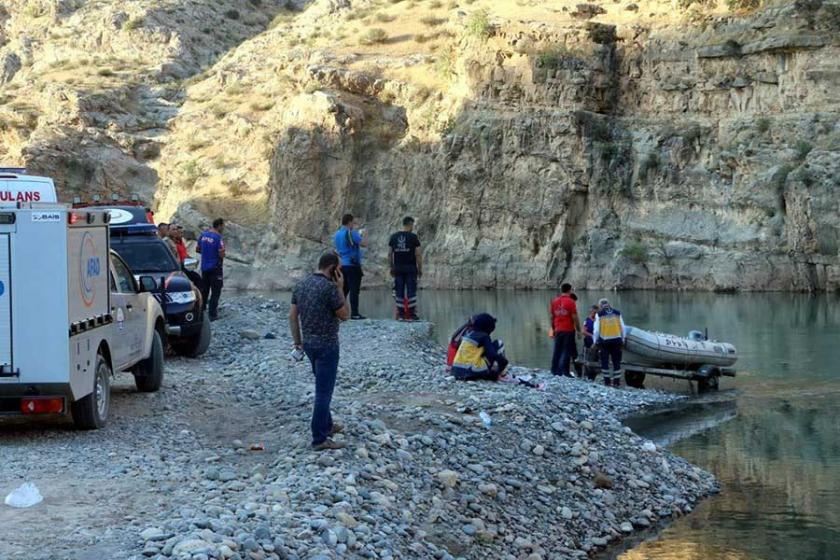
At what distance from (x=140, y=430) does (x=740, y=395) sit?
12399 millimetres

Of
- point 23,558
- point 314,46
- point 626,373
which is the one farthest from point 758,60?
point 23,558

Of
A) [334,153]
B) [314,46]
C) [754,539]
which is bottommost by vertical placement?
[754,539]

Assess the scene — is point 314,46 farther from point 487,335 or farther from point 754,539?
point 754,539

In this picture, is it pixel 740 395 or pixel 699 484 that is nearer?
pixel 699 484

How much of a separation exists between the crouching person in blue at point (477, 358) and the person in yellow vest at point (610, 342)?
4834 millimetres

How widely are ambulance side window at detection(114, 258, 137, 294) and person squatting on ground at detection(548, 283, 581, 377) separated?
859 cm

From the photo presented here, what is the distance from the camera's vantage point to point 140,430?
13023 millimetres

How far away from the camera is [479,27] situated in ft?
193

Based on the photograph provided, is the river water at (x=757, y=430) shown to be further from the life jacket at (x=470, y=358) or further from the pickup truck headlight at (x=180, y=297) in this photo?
the pickup truck headlight at (x=180, y=297)

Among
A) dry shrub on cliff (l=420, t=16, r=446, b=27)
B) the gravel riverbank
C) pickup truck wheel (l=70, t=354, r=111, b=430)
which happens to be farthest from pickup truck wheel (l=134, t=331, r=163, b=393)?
dry shrub on cliff (l=420, t=16, r=446, b=27)

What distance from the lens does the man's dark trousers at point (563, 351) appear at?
71.6ft

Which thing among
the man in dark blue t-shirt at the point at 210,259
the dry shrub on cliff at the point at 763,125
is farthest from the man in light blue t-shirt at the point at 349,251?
the dry shrub on cliff at the point at 763,125

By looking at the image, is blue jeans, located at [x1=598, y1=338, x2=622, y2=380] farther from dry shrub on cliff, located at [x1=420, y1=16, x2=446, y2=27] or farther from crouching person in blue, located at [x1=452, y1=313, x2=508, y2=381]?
dry shrub on cliff, located at [x1=420, y1=16, x2=446, y2=27]

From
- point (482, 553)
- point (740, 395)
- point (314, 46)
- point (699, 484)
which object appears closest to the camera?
point (482, 553)
